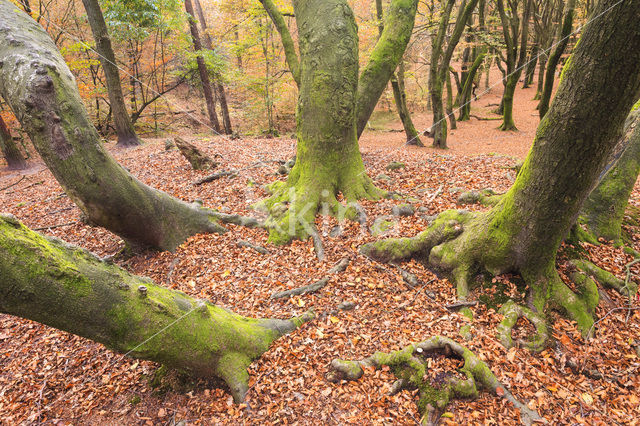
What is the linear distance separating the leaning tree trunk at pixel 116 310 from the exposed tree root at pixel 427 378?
1.04 metres

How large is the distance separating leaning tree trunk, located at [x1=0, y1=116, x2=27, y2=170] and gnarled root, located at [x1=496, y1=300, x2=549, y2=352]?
54.8 feet

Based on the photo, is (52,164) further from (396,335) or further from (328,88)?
(396,335)

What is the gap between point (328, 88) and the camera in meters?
5.24

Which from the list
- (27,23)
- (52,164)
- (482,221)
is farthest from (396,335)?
(27,23)

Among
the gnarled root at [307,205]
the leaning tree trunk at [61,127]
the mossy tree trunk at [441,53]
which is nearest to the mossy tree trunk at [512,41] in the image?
the mossy tree trunk at [441,53]

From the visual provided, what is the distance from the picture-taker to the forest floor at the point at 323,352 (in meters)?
2.68

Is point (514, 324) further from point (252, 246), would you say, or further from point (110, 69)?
point (110, 69)

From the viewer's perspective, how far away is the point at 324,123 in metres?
5.36

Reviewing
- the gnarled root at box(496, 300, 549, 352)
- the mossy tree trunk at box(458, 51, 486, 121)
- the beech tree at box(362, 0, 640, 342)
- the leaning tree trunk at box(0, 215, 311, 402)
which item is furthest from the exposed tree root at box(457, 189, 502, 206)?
the mossy tree trunk at box(458, 51, 486, 121)

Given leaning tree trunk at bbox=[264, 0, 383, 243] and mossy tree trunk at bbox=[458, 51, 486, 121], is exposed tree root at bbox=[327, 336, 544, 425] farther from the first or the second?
mossy tree trunk at bbox=[458, 51, 486, 121]

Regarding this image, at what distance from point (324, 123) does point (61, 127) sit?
3.72 meters

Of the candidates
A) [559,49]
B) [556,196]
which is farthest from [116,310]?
[559,49]

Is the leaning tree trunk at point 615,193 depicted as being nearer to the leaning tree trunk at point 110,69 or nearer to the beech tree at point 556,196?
the beech tree at point 556,196

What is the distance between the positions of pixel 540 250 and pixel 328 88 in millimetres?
3948
